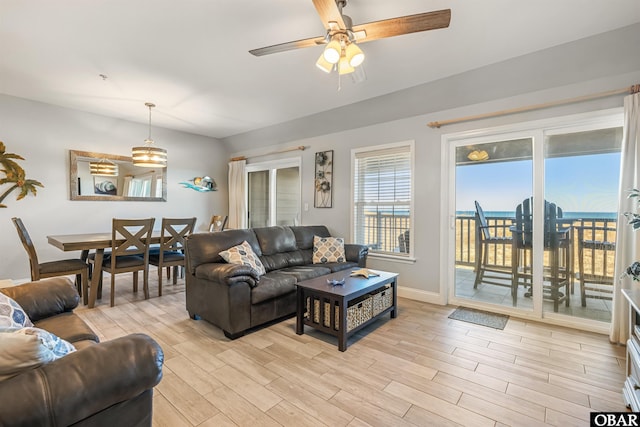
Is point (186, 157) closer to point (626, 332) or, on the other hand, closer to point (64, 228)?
point (64, 228)

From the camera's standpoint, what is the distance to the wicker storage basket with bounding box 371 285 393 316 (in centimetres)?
297

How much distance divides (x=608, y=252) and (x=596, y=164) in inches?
34.2

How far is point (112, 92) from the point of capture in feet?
13.0

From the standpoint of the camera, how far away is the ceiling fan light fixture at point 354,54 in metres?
2.06

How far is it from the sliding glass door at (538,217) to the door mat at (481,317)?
0.16m

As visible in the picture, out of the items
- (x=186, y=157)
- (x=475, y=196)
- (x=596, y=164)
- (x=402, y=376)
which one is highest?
(x=186, y=157)

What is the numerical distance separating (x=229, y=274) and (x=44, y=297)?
1.22m

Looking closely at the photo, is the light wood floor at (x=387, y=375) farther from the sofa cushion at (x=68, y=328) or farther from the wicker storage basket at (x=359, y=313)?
the sofa cushion at (x=68, y=328)

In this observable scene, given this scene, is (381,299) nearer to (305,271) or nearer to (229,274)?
(305,271)

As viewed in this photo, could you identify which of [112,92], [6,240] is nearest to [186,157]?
[112,92]

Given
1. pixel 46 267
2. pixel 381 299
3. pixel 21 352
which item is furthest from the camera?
pixel 46 267

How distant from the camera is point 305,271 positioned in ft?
11.3

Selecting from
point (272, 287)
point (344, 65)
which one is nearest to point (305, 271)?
point (272, 287)

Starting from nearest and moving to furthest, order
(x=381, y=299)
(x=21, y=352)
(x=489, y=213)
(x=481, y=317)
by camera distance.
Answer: (x=21, y=352) < (x=381, y=299) < (x=481, y=317) < (x=489, y=213)
